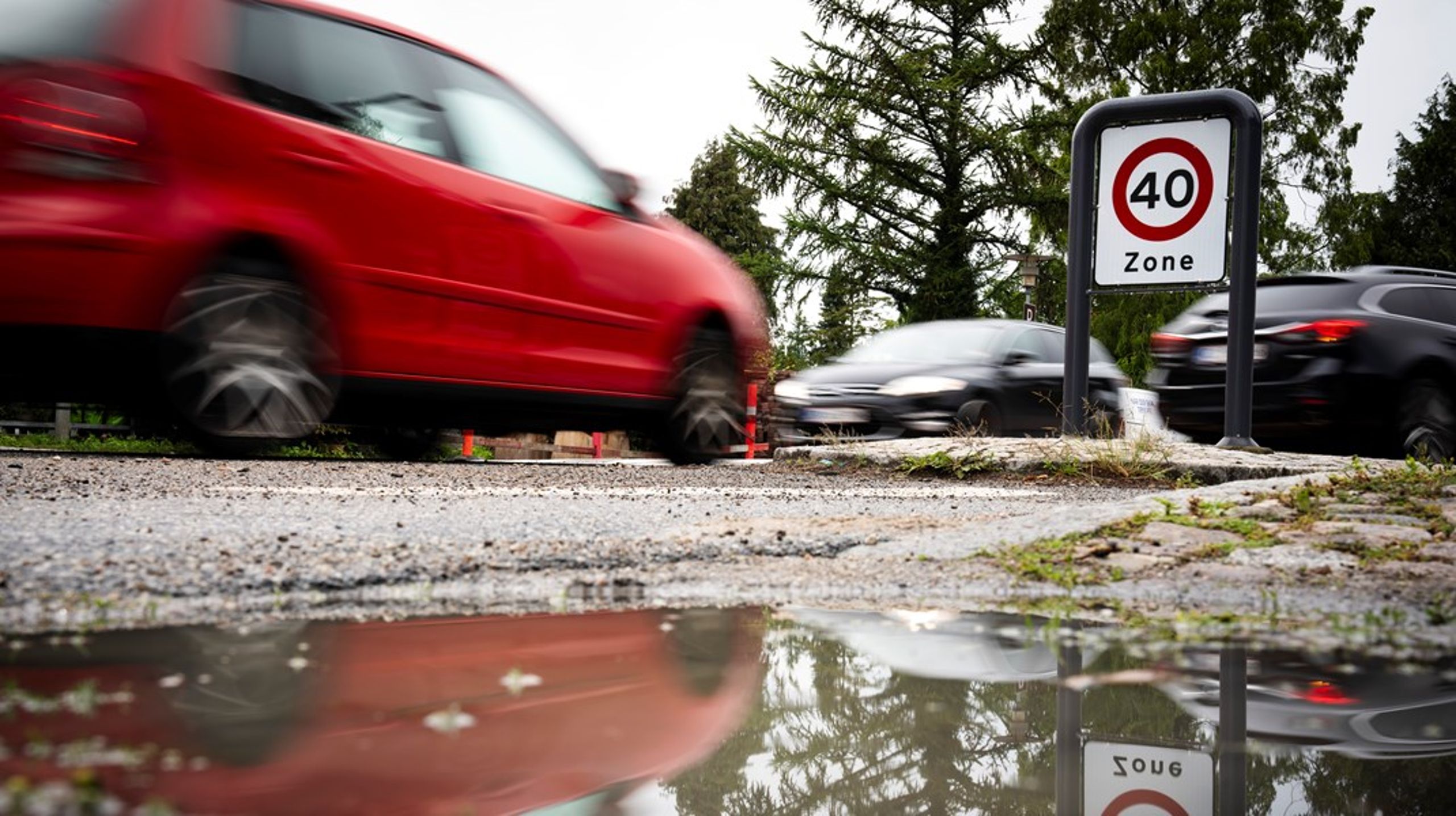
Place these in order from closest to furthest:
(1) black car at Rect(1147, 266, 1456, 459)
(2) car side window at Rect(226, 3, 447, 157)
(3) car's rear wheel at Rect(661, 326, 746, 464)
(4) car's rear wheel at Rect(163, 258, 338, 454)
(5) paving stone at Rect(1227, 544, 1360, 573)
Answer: (5) paving stone at Rect(1227, 544, 1360, 573) → (4) car's rear wheel at Rect(163, 258, 338, 454) → (2) car side window at Rect(226, 3, 447, 157) → (3) car's rear wheel at Rect(661, 326, 746, 464) → (1) black car at Rect(1147, 266, 1456, 459)

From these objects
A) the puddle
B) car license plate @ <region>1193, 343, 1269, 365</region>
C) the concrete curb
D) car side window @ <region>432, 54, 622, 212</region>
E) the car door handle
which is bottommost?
the puddle

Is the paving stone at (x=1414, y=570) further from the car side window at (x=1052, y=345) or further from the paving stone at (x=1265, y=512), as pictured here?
the car side window at (x=1052, y=345)

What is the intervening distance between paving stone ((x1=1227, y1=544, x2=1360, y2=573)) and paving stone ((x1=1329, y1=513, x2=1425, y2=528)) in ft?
1.70

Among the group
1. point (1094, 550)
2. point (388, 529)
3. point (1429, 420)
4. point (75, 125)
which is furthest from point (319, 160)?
point (1429, 420)

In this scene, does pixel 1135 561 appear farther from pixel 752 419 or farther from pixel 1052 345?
pixel 752 419

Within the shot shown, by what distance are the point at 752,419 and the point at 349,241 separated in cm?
1351

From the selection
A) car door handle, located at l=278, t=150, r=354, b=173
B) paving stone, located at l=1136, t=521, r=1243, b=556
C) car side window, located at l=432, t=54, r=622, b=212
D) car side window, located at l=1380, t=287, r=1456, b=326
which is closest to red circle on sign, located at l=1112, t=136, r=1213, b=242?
car side window, located at l=1380, t=287, r=1456, b=326

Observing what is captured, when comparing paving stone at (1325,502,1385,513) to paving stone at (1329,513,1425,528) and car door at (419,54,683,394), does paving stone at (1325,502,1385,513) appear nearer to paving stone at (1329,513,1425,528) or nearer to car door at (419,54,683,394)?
paving stone at (1329,513,1425,528)

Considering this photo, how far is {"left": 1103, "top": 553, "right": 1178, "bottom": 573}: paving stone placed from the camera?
3.44 meters

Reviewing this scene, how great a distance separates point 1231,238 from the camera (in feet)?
30.7

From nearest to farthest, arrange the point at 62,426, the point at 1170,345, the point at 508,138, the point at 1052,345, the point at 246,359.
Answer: the point at 246,359 < the point at 508,138 < the point at 1170,345 < the point at 1052,345 < the point at 62,426

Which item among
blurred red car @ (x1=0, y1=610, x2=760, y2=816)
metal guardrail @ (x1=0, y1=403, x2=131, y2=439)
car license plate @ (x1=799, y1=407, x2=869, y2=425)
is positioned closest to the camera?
blurred red car @ (x1=0, y1=610, x2=760, y2=816)

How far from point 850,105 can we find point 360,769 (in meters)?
32.3

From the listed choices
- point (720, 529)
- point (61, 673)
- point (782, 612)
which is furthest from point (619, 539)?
point (61, 673)
